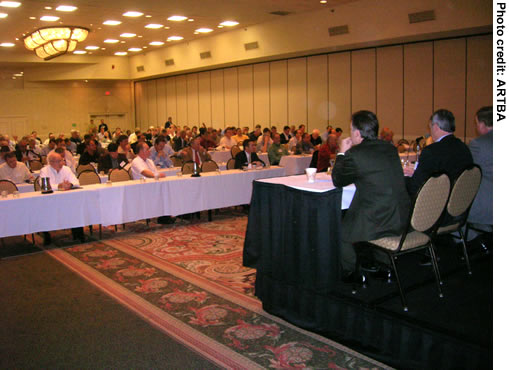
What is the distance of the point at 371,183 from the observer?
3.50 meters

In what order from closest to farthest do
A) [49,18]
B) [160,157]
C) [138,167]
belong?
[138,167], [160,157], [49,18]

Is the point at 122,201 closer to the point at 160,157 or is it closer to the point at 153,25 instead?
the point at 160,157

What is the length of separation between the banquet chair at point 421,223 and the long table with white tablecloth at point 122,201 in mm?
4420

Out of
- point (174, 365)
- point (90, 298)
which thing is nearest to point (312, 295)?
point (174, 365)

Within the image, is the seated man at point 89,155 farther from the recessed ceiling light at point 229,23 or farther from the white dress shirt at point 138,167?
the recessed ceiling light at point 229,23

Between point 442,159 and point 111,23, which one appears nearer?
point 442,159

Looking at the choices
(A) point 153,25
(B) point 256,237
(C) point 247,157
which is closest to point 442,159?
(B) point 256,237

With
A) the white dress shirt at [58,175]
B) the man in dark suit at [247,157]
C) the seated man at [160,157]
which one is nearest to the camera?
the white dress shirt at [58,175]

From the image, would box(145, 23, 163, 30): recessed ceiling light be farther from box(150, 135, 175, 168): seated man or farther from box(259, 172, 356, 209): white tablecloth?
box(259, 172, 356, 209): white tablecloth

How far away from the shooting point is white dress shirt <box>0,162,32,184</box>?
8562 millimetres

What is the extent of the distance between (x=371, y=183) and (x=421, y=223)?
456 millimetres

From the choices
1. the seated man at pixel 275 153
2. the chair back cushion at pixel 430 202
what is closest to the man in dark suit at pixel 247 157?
the seated man at pixel 275 153

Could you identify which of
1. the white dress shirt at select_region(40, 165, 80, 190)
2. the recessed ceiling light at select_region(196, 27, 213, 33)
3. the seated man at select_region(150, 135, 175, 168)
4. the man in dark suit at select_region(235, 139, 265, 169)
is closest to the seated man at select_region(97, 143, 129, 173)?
the seated man at select_region(150, 135, 175, 168)

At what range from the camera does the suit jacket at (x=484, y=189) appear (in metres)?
4.26
